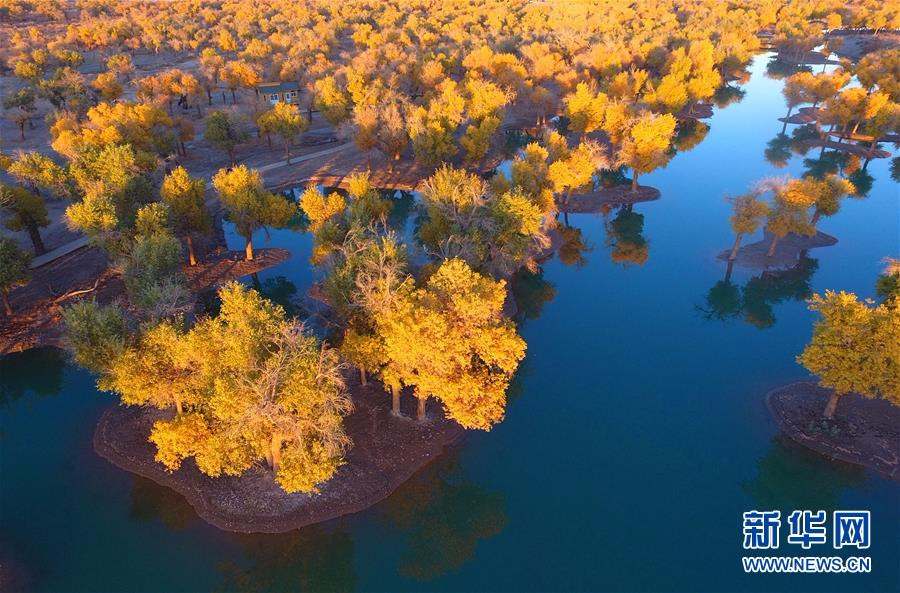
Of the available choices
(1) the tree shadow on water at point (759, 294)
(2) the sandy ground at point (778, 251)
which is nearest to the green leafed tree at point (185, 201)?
(1) the tree shadow on water at point (759, 294)

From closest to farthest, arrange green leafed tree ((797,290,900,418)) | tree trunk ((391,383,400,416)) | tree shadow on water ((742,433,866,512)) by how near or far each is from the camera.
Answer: green leafed tree ((797,290,900,418)) < tree shadow on water ((742,433,866,512)) < tree trunk ((391,383,400,416))

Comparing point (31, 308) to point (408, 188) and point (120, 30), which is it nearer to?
point (408, 188)

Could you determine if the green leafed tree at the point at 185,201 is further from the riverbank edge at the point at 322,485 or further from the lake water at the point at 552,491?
the riverbank edge at the point at 322,485

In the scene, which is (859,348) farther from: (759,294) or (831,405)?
(759,294)

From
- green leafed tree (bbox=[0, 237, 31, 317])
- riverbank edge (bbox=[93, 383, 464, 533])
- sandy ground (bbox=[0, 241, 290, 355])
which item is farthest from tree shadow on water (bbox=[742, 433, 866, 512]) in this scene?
green leafed tree (bbox=[0, 237, 31, 317])

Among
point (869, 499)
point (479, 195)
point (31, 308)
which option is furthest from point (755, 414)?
point (31, 308)

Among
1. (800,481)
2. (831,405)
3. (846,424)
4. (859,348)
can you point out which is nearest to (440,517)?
(800,481)

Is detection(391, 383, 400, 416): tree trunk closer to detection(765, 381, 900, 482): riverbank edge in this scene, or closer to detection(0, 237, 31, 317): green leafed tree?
detection(765, 381, 900, 482): riverbank edge
